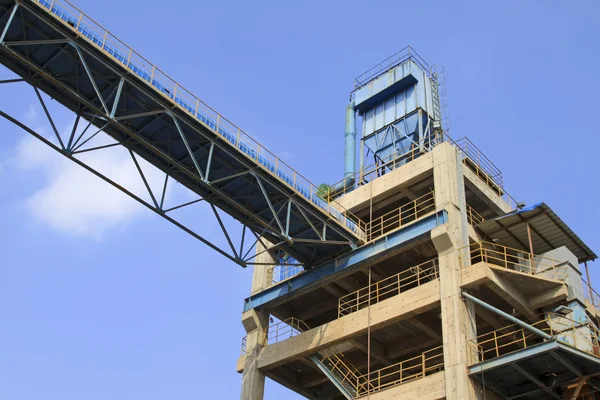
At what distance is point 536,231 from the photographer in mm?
34531

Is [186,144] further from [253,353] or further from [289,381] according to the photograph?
[289,381]

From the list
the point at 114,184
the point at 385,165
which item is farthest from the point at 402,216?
the point at 114,184

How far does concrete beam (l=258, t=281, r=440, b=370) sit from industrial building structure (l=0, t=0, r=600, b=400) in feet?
0.20

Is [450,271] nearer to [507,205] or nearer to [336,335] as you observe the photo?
[336,335]

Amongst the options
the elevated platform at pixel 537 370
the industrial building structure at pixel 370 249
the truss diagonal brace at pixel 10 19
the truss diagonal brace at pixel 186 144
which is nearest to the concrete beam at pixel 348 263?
the industrial building structure at pixel 370 249

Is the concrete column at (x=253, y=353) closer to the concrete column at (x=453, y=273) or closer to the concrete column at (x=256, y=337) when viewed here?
the concrete column at (x=256, y=337)

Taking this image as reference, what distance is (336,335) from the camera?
34156mm

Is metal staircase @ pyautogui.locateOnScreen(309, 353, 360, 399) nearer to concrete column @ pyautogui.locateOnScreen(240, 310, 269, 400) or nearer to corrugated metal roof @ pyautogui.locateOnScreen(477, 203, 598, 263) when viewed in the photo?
concrete column @ pyautogui.locateOnScreen(240, 310, 269, 400)

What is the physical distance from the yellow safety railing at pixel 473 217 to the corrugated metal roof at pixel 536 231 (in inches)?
22.4

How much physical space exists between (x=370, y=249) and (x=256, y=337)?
745 cm

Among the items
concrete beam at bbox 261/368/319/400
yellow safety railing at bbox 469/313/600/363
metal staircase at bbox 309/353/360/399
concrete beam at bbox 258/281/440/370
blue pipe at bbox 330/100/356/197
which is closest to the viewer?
yellow safety railing at bbox 469/313/600/363

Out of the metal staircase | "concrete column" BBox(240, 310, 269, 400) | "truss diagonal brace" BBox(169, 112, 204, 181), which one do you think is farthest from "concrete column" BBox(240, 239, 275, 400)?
"truss diagonal brace" BBox(169, 112, 204, 181)

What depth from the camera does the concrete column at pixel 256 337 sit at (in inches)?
1425

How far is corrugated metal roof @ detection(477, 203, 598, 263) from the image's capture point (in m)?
33.5
